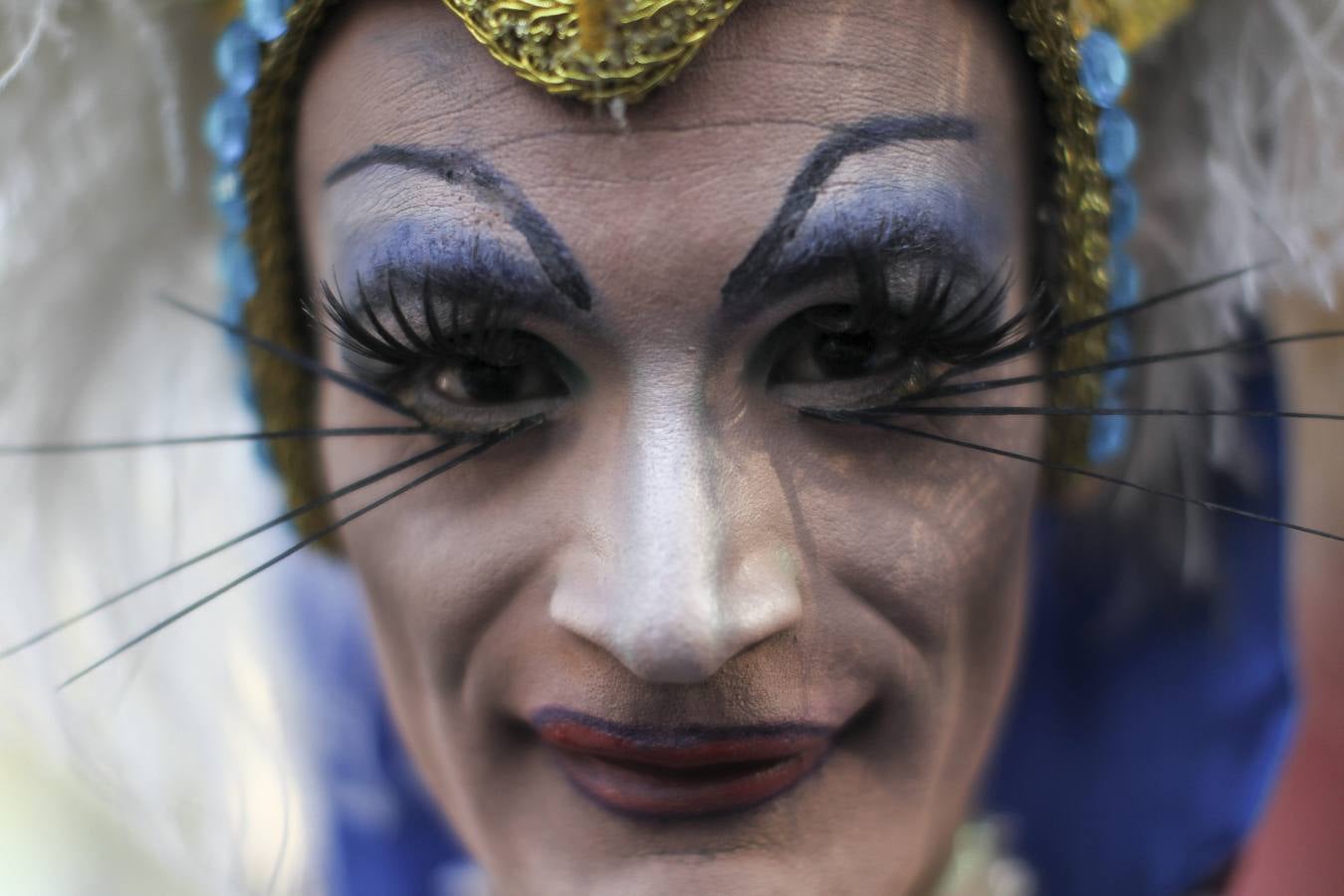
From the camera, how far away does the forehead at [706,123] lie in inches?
41.2

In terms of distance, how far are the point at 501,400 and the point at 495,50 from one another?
0.98 feet

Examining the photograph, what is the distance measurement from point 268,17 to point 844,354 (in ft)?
2.10

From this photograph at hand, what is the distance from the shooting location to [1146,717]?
174 centimetres

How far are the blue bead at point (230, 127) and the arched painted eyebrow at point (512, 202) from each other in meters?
0.24

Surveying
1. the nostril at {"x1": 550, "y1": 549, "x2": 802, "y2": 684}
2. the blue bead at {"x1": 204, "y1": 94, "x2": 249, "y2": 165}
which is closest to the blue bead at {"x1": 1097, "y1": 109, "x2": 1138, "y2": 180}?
the nostril at {"x1": 550, "y1": 549, "x2": 802, "y2": 684}

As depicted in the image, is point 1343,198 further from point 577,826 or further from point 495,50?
point 577,826

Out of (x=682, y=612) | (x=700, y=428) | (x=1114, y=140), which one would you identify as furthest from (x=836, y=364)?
(x=1114, y=140)

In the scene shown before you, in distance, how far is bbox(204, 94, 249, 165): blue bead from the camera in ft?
4.20

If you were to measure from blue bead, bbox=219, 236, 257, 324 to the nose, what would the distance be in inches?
21.0

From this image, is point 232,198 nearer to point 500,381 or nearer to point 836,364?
point 500,381

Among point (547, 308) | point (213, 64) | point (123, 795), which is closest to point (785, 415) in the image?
point (547, 308)

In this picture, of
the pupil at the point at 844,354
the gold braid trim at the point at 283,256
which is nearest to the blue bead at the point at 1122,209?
the pupil at the point at 844,354

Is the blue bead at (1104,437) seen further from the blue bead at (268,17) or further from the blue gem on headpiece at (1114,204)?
the blue bead at (268,17)

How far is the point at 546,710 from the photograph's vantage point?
1.12 m
